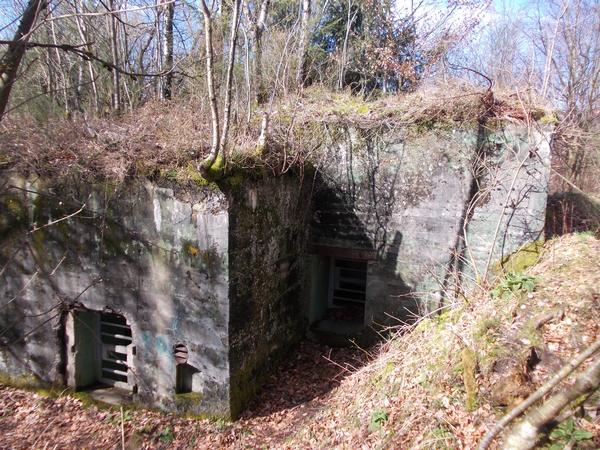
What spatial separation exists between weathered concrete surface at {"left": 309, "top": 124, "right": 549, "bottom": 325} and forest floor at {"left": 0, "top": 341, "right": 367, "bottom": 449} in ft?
7.63

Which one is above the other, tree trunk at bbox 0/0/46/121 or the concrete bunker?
tree trunk at bbox 0/0/46/121

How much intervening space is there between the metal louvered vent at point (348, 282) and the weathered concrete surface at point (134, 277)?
13.4 feet

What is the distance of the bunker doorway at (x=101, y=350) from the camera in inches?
281

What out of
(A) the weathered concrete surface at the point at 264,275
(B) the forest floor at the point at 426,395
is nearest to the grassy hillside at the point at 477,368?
(B) the forest floor at the point at 426,395

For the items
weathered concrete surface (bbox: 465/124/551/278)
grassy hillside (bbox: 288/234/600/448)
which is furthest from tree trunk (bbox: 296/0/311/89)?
grassy hillside (bbox: 288/234/600/448)

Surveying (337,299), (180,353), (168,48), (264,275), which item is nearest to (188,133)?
(264,275)

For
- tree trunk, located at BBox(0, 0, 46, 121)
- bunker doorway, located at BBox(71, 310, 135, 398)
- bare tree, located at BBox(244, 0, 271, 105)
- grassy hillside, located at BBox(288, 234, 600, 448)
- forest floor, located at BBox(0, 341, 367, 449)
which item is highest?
bare tree, located at BBox(244, 0, 271, 105)

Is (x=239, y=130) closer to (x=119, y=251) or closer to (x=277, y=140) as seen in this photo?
(x=277, y=140)

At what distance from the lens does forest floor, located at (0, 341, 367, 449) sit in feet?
19.8

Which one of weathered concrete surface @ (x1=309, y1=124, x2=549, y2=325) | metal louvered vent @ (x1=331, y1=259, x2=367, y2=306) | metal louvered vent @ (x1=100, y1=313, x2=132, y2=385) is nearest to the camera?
metal louvered vent @ (x1=100, y1=313, x2=132, y2=385)

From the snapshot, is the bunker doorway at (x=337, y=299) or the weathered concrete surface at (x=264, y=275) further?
the bunker doorway at (x=337, y=299)

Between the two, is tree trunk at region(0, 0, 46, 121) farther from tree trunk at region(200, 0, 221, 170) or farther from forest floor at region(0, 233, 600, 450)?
forest floor at region(0, 233, 600, 450)

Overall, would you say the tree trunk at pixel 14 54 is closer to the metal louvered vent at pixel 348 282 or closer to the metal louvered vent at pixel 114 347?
the metal louvered vent at pixel 114 347

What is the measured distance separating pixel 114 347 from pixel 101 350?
1.10 ft
